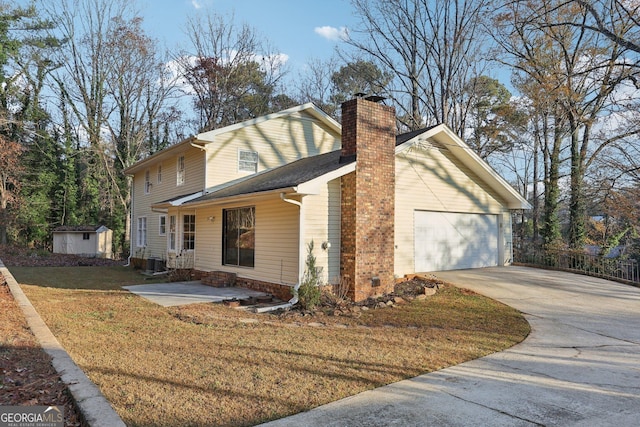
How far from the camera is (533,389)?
14.6ft

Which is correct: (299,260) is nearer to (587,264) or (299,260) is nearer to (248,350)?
(248,350)

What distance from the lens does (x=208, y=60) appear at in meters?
27.4

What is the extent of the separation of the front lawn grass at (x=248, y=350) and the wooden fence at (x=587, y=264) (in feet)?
20.1

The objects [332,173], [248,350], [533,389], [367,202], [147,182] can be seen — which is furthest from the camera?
[147,182]

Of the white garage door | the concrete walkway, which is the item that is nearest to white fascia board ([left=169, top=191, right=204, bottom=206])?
the concrete walkway

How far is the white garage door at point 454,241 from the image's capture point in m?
12.8

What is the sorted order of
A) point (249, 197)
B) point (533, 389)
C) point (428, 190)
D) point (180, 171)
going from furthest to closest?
point (180, 171) → point (428, 190) → point (249, 197) → point (533, 389)

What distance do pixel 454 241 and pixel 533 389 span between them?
950 centimetres

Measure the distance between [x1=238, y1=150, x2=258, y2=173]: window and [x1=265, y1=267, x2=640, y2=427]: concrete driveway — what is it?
9.92m

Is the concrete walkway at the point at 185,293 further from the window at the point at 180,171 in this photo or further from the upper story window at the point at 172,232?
the window at the point at 180,171

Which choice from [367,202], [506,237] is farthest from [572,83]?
[367,202]

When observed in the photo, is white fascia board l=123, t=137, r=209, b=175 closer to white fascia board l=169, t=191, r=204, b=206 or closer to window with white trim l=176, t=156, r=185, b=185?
window with white trim l=176, t=156, r=185, b=185

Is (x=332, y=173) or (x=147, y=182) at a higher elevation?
(x=147, y=182)

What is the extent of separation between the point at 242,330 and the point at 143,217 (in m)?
14.3
